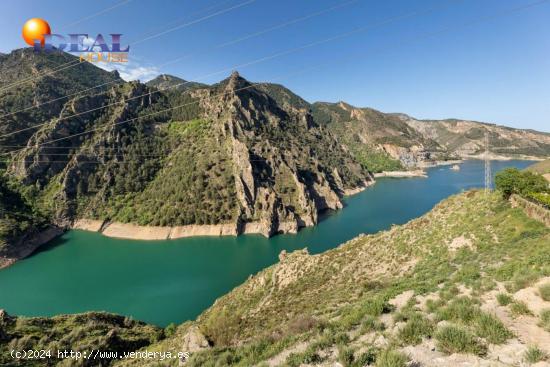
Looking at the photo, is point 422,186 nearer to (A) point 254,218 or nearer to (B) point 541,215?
(A) point 254,218

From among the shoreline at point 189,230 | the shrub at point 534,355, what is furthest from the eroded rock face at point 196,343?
the shoreline at point 189,230

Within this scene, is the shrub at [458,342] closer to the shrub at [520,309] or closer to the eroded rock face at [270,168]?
the shrub at [520,309]

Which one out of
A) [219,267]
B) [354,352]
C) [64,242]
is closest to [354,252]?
[354,352]

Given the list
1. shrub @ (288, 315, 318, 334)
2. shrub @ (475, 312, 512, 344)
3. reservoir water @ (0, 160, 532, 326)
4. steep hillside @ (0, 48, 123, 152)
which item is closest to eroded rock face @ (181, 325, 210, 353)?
shrub @ (288, 315, 318, 334)

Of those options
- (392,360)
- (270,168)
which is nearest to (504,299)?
(392,360)

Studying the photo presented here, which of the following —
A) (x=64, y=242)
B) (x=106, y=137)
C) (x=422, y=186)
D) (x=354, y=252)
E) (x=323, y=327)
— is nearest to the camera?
(x=323, y=327)

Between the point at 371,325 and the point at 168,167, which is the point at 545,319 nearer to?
the point at 371,325

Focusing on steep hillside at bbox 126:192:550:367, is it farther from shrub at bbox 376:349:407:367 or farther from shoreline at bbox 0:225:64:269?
shoreline at bbox 0:225:64:269
